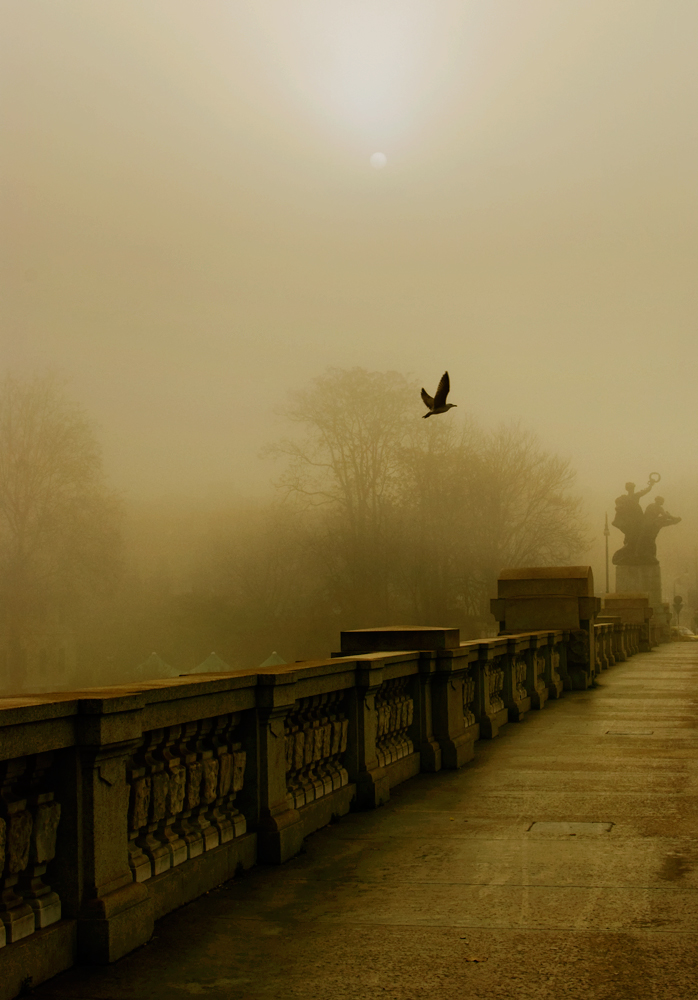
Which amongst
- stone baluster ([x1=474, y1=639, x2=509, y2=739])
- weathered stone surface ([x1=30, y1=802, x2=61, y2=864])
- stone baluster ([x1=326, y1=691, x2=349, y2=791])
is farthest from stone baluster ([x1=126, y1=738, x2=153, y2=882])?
stone baluster ([x1=474, y1=639, x2=509, y2=739])

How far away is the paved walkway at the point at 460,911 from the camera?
3959 millimetres

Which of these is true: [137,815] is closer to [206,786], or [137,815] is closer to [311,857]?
[206,786]

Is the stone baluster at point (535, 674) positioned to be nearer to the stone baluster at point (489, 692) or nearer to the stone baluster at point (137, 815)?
the stone baluster at point (489, 692)

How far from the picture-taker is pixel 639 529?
210 feet

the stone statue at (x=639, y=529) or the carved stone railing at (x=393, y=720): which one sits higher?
the stone statue at (x=639, y=529)

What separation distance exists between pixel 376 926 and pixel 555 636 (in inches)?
564

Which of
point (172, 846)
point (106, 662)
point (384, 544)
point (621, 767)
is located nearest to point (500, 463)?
point (384, 544)

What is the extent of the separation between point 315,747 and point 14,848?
313cm

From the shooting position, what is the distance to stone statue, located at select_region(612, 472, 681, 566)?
64.0m

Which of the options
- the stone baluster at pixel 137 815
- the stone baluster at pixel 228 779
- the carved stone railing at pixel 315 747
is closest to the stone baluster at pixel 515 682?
the carved stone railing at pixel 315 747

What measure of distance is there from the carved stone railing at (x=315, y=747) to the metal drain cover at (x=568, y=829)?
1.33 m

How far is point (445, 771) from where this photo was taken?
944 centimetres

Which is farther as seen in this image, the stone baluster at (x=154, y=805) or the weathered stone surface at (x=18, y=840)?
the stone baluster at (x=154, y=805)

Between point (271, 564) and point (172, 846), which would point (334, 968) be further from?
point (271, 564)
